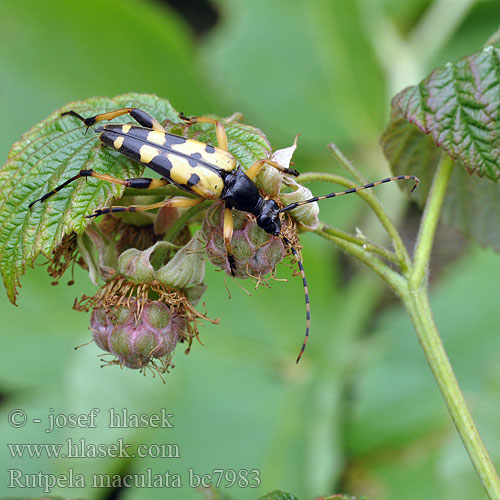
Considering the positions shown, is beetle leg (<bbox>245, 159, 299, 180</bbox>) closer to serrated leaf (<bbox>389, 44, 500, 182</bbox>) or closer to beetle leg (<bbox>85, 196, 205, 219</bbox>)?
beetle leg (<bbox>85, 196, 205, 219</bbox>)

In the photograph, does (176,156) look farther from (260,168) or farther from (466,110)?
(466,110)

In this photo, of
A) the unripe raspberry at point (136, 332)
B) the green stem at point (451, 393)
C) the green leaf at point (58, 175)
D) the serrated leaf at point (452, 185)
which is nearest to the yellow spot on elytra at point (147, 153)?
the green leaf at point (58, 175)

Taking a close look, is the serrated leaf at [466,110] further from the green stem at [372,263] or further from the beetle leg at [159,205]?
the beetle leg at [159,205]

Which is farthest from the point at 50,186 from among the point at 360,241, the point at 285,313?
the point at 285,313

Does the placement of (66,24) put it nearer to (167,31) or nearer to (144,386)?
(167,31)

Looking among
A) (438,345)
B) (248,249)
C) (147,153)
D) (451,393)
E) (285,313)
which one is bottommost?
(451,393)
